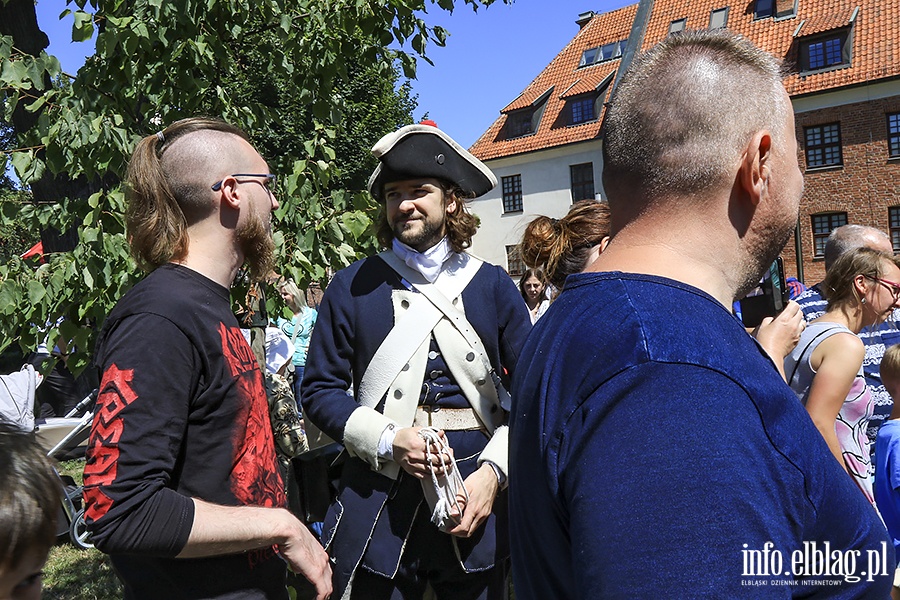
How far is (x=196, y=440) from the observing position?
1963 mm

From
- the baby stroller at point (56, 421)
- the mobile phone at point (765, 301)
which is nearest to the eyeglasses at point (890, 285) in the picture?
the mobile phone at point (765, 301)

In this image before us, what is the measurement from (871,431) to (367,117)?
24.2m

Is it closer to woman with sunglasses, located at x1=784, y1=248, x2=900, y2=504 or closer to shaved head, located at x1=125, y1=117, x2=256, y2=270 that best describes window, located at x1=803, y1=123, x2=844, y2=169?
woman with sunglasses, located at x1=784, y1=248, x2=900, y2=504

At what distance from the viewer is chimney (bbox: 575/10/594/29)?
1470 inches

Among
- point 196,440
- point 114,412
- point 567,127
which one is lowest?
point 196,440

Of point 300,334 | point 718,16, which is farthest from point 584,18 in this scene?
point 300,334

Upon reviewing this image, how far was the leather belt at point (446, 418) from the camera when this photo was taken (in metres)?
2.88

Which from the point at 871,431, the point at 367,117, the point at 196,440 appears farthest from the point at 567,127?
the point at 196,440

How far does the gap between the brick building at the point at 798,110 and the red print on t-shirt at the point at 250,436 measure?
2426 cm

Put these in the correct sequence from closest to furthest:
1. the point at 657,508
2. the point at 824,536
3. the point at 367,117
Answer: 1. the point at 657,508
2. the point at 824,536
3. the point at 367,117

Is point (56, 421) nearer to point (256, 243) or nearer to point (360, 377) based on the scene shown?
point (360, 377)

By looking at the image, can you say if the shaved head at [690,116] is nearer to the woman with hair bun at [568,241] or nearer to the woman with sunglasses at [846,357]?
the woman with hair bun at [568,241]

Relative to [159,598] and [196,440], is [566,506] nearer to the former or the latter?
[196,440]

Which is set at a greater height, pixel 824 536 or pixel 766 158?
pixel 766 158
